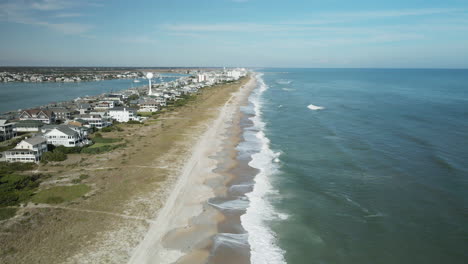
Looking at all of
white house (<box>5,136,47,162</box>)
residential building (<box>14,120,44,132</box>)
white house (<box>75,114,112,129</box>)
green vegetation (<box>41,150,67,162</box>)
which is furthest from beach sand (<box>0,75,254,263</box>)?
residential building (<box>14,120,44,132</box>)

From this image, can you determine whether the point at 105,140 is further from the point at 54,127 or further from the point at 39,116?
the point at 39,116

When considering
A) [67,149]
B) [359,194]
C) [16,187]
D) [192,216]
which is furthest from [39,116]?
[359,194]

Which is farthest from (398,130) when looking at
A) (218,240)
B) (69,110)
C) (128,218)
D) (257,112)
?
(69,110)

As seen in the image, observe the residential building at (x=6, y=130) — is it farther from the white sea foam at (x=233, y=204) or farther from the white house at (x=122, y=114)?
the white sea foam at (x=233, y=204)

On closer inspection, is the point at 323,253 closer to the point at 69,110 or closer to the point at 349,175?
the point at 349,175

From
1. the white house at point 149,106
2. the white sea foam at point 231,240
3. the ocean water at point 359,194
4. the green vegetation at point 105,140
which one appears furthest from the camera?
the white house at point 149,106

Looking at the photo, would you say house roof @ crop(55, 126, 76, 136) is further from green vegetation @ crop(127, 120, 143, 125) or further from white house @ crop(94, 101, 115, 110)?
white house @ crop(94, 101, 115, 110)

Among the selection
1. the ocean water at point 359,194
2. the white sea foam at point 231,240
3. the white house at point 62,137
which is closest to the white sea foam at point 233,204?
the ocean water at point 359,194
